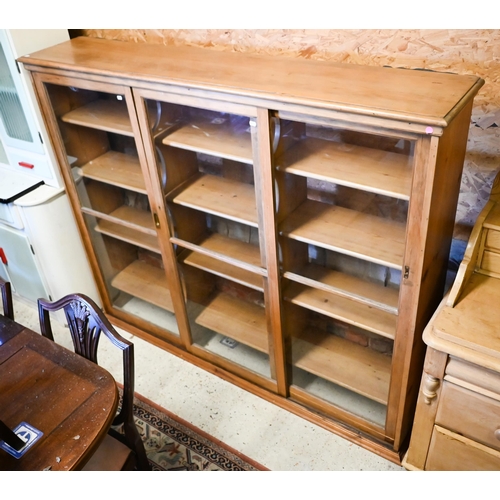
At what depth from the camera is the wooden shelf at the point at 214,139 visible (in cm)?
196

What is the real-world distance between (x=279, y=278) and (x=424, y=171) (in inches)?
32.4

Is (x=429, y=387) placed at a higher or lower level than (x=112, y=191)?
lower

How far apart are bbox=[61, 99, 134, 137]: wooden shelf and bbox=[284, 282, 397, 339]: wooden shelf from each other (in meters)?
1.04

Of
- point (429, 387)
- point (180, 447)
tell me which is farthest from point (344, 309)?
point (180, 447)

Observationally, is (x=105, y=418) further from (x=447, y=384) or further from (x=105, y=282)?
(x=105, y=282)

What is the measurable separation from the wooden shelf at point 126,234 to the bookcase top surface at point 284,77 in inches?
35.4

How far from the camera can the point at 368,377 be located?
2318 millimetres

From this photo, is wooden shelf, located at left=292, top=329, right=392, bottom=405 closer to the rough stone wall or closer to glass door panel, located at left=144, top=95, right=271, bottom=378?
glass door panel, located at left=144, top=95, right=271, bottom=378

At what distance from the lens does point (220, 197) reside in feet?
7.44

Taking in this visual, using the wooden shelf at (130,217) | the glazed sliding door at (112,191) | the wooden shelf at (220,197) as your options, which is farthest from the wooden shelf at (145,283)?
the wooden shelf at (220,197)

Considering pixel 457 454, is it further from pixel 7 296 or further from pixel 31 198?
pixel 31 198

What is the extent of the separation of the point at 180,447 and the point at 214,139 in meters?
1.43

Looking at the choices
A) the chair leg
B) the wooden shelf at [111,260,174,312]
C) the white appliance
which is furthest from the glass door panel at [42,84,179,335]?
the chair leg
